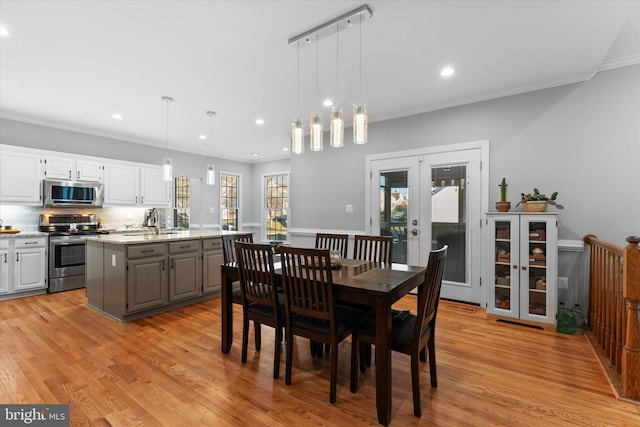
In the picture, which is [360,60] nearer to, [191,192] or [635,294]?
[635,294]

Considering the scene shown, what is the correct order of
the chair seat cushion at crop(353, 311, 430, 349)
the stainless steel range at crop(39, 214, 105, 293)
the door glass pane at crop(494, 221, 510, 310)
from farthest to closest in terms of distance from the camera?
the stainless steel range at crop(39, 214, 105, 293)
the door glass pane at crop(494, 221, 510, 310)
the chair seat cushion at crop(353, 311, 430, 349)

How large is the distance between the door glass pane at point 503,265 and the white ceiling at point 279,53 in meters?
1.71

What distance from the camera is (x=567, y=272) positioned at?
3.45m

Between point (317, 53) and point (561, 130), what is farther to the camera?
point (561, 130)

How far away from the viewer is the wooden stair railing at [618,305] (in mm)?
2045

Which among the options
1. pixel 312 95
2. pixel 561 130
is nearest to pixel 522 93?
pixel 561 130

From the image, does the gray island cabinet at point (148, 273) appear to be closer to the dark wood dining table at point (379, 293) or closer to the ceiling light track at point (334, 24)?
the dark wood dining table at point (379, 293)

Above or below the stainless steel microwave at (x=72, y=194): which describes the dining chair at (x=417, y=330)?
below

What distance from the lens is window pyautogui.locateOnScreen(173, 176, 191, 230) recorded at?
7.39 metres

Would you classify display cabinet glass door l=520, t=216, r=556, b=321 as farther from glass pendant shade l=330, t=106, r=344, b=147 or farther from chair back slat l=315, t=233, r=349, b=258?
glass pendant shade l=330, t=106, r=344, b=147

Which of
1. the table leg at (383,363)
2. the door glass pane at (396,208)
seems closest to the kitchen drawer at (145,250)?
the table leg at (383,363)

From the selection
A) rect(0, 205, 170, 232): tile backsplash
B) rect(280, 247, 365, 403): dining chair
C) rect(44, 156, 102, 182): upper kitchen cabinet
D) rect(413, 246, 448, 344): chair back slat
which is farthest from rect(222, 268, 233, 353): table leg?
rect(0, 205, 170, 232): tile backsplash

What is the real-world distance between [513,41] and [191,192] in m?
6.93

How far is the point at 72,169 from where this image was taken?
504 centimetres
